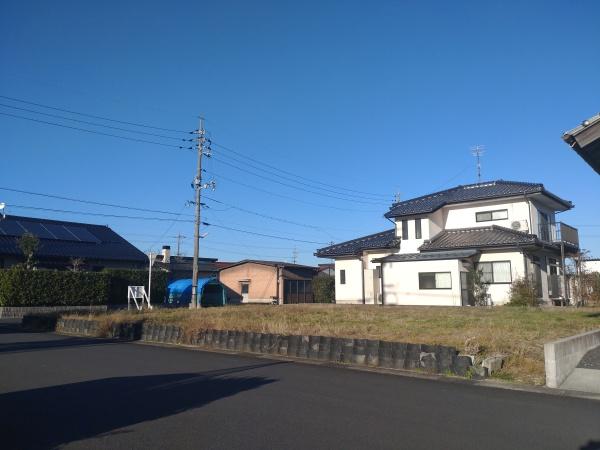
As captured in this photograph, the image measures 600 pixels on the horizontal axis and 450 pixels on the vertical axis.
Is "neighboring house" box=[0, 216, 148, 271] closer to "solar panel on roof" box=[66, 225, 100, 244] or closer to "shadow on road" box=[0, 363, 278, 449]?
"solar panel on roof" box=[66, 225, 100, 244]

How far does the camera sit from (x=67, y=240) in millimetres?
34219

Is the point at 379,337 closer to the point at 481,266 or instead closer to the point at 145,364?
the point at 145,364

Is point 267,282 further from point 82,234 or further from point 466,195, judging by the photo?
point 466,195

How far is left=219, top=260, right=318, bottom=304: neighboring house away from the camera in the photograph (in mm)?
36562

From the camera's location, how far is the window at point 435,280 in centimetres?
2353

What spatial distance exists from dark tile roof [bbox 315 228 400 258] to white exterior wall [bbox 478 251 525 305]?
581cm

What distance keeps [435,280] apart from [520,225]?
5090mm

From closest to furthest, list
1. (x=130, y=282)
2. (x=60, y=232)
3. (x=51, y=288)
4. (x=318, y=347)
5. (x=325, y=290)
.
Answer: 1. (x=318, y=347)
2. (x=51, y=288)
3. (x=130, y=282)
4. (x=325, y=290)
5. (x=60, y=232)

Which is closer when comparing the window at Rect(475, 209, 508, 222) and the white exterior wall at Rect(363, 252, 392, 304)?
the window at Rect(475, 209, 508, 222)

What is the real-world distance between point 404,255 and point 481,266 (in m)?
3.86

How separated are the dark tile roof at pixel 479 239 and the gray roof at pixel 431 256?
1.44 feet

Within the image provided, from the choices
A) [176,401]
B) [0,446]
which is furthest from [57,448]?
[176,401]

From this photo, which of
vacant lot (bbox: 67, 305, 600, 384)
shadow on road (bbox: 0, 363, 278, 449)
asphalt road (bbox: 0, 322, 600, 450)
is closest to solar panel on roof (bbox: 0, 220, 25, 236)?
vacant lot (bbox: 67, 305, 600, 384)

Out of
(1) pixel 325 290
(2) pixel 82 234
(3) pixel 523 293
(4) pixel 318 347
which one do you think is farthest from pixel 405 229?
(2) pixel 82 234
